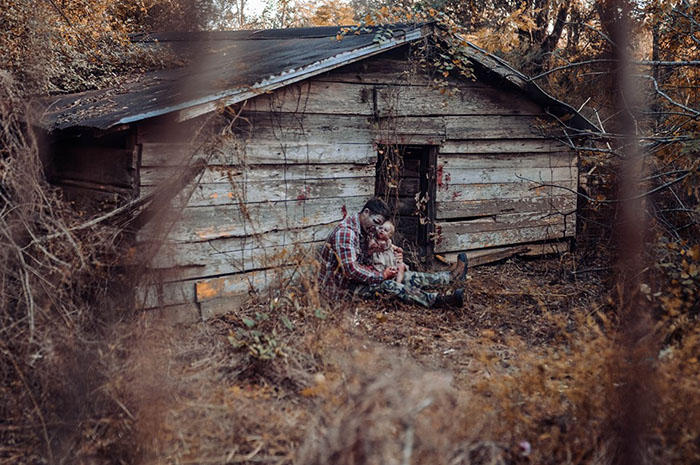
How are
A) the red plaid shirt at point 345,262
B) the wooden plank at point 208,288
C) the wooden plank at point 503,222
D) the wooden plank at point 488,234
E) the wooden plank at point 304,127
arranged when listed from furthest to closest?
the wooden plank at point 503,222, the wooden plank at point 488,234, the red plaid shirt at point 345,262, the wooden plank at point 304,127, the wooden plank at point 208,288

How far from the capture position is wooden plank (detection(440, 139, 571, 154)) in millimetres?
8602

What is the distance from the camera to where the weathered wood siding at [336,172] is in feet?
20.6

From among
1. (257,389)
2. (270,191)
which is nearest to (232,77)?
(270,191)

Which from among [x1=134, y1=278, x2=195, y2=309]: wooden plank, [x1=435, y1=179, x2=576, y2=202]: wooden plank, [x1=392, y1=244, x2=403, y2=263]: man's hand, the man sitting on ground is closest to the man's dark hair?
the man sitting on ground

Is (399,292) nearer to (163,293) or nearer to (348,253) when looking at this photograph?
(348,253)

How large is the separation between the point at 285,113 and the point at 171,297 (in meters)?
2.36

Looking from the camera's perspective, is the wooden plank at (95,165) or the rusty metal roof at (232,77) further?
the wooden plank at (95,165)

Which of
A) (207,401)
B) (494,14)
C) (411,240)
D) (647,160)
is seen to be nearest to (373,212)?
(411,240)

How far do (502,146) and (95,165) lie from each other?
5.53 m

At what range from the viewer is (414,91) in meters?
8.11

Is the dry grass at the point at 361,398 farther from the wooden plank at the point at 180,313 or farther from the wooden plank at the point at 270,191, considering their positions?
the wooden plank at the point at 270,191

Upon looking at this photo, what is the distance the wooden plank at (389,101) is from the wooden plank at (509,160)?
0.61 m

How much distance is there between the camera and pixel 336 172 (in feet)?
24.6

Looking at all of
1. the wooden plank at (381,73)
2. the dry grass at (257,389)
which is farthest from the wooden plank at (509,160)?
the dry grass at (257,389)
